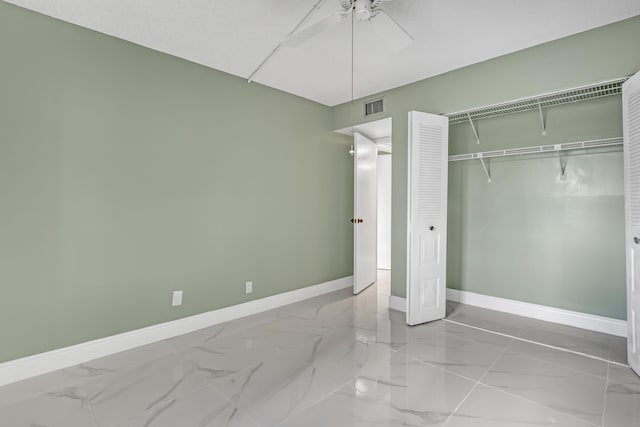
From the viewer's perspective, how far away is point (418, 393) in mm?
2000

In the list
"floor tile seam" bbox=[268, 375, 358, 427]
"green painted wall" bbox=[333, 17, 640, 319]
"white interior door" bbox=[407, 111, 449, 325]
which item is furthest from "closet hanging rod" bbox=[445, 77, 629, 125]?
"floor tile seam" bbox=[268, 375, 358, 427]

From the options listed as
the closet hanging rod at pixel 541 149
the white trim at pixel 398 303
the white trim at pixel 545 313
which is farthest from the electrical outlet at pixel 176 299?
the closet hanging rod at pixel 541 149

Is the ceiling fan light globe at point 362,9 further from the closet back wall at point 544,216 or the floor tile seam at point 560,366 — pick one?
the floor tile seam at point 560,366

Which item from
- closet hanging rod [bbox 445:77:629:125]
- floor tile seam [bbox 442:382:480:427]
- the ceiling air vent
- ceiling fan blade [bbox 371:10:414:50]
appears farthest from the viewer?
the ceiling air vent

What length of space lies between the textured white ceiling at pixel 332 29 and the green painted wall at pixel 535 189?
0.71 feet

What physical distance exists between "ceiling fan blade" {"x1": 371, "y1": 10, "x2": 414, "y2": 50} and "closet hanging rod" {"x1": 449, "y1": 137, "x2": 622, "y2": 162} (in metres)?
1.69

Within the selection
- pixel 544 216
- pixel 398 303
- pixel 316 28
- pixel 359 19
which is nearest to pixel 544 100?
pixel 544 216

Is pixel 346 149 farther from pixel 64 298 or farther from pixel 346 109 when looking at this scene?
pixel 64 298

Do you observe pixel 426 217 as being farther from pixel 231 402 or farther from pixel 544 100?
pixel 231 402

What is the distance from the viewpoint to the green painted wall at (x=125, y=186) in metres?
2.19

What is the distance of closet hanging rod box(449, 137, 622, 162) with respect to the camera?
272cm

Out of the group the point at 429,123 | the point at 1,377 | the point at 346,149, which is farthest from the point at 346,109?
the point at 1,377

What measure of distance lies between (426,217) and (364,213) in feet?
4.03

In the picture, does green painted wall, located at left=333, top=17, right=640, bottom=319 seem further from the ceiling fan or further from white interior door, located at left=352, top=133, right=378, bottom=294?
the ceiling fan
